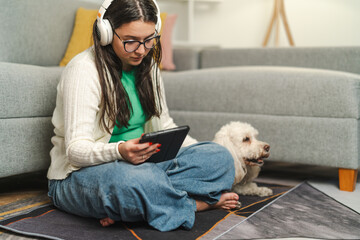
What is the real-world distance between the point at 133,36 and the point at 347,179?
3.84 ft

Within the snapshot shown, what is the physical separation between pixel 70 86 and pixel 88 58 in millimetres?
121

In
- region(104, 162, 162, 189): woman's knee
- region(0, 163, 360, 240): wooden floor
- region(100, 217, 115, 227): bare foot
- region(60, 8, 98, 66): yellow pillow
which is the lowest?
region(0, 163, 360, 240): wooden floor

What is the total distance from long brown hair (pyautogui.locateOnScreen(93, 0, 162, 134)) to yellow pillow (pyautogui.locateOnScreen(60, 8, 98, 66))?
3.34 ft

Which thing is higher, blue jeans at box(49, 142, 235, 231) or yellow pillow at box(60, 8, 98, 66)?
yellow pillow at box(60, 8, 98, 66)

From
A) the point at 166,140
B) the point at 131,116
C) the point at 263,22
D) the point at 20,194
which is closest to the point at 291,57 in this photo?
the point at 131,116

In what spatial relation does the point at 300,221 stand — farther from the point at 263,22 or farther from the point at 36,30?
the point at 263,22

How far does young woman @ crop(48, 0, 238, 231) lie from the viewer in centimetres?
111

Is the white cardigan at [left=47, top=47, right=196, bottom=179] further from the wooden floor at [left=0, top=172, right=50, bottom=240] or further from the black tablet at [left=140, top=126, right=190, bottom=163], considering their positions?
the wooden floor at [left=0, top=172, right=50, bottom=240]

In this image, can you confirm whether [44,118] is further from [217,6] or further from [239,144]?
[217,6]

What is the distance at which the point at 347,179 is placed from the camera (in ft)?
5.51

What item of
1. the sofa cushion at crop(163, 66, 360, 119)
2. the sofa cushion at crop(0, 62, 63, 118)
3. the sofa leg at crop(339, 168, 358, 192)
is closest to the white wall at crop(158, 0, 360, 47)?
the sofa cushion at crop(163, 66, 360, 119)

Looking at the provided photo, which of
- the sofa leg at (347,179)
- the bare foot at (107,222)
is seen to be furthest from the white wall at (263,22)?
the bare foot at (107,222)

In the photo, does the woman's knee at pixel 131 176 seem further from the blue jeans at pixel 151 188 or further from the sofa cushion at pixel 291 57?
the sofa cushion at pixel 291 57

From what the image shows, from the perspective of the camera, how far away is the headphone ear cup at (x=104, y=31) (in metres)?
1.16
